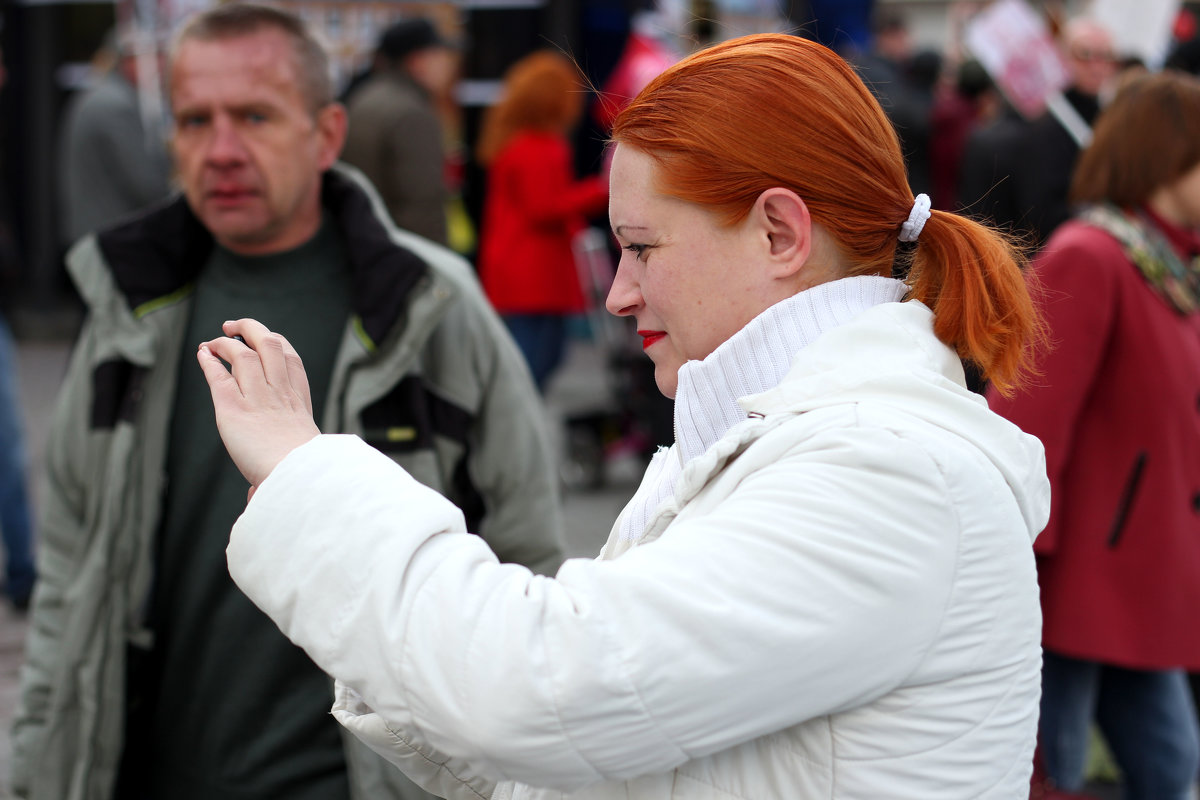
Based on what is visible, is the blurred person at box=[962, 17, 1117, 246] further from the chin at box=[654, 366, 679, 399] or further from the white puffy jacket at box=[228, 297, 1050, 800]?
the white puffy jacket at box=[228, 297, 1050, 800]

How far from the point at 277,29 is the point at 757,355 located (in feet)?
5.52

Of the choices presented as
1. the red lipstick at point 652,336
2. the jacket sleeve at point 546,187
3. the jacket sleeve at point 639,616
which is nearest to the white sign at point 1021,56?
the jacket sleeve at point 546,187

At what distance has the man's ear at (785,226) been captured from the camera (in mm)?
1480

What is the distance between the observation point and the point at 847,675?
4.17ft

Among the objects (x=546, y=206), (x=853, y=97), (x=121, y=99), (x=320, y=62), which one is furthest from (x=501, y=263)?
(x=853, y=97)

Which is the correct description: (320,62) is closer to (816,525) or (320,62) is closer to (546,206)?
(816,525)

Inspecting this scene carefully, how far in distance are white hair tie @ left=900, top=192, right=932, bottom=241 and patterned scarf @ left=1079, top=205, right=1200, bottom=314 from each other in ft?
6.38

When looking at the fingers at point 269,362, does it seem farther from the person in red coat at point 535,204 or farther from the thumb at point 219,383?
the person in red coat at point 535,204

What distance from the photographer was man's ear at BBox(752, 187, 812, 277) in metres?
1.48

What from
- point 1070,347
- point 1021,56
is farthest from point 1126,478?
point 1021,56

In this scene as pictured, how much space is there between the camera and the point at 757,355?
4.99 ft

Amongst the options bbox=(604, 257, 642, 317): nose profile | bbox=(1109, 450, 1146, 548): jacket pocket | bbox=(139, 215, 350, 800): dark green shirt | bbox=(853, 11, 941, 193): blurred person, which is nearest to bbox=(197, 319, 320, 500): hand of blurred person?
bbox=(604, 257, 642, 317): nose profile

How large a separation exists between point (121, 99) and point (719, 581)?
6692 mm

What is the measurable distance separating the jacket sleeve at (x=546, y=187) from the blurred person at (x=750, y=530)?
577 cm
